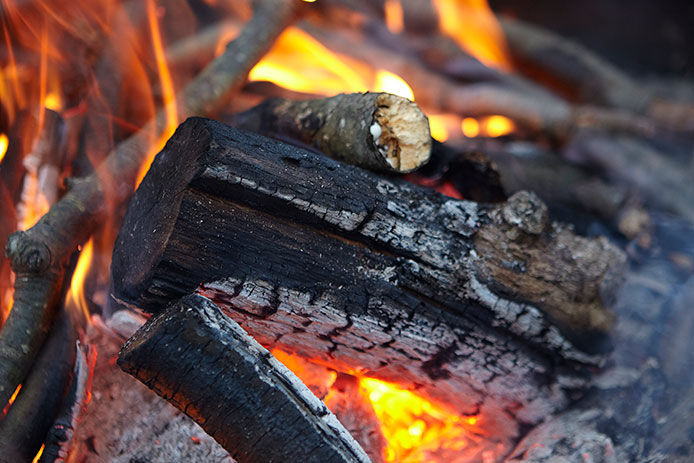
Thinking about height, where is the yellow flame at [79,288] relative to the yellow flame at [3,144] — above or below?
below

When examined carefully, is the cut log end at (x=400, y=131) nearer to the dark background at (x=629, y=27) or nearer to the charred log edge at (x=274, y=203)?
the charred log edge at (x=274, y=203)

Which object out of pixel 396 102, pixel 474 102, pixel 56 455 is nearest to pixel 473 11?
pixel 474 102

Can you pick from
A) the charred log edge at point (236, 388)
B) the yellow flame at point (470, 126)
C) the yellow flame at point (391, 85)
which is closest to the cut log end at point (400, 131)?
the charred log edge at point (236, 388)

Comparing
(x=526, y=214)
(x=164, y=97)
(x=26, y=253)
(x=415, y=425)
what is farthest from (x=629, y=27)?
(x=26, y=253)

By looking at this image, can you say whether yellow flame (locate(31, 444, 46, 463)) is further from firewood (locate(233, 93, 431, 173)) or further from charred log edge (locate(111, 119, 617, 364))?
firewood (locate(233, 93, 431, 173))

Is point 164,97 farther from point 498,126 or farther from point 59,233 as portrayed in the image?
point 498,126

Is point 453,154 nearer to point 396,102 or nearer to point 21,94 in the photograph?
point 396,102

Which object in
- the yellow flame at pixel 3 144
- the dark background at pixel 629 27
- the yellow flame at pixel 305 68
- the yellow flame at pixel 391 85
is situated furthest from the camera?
the dark background at pixel 629 27
